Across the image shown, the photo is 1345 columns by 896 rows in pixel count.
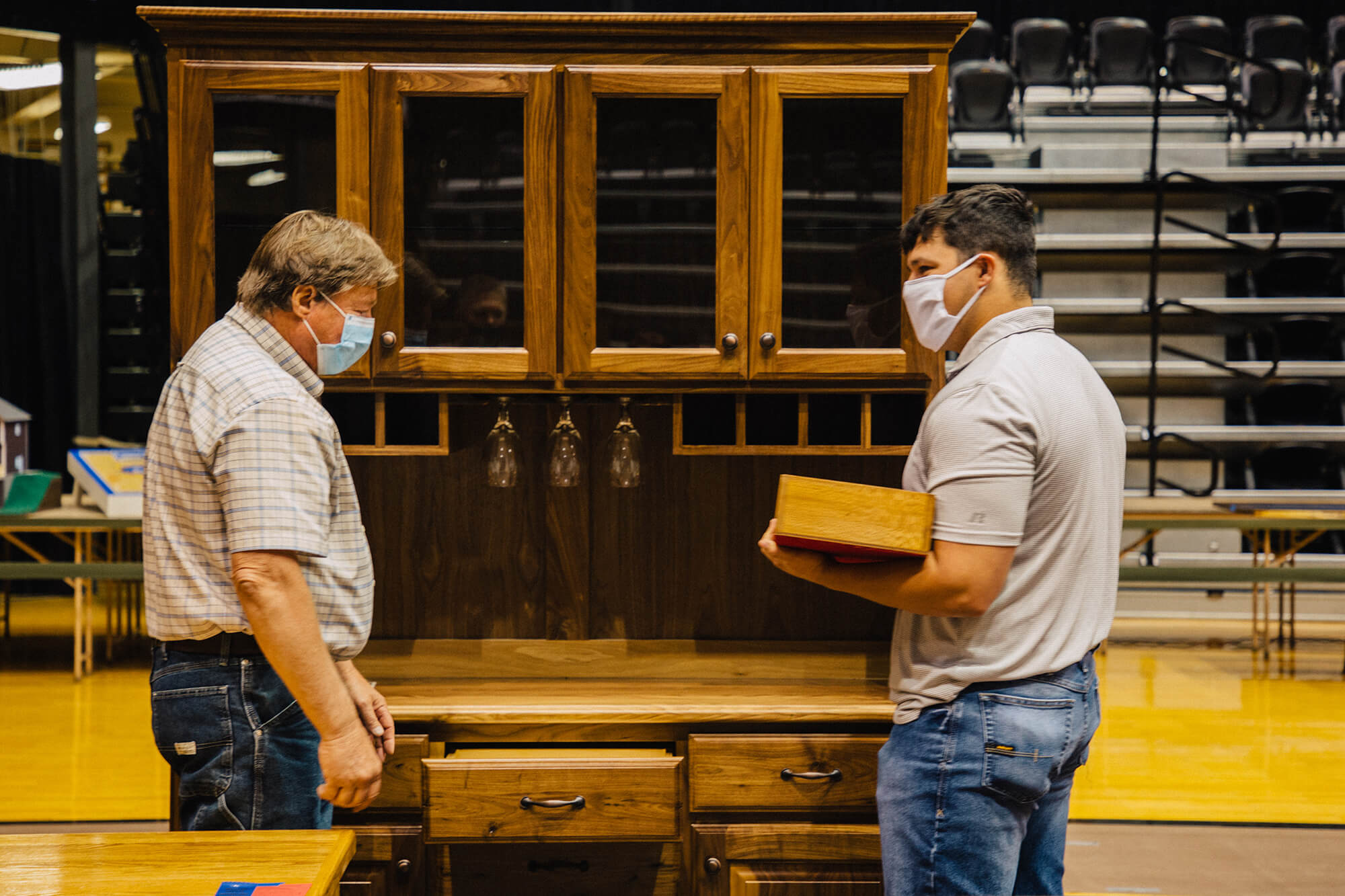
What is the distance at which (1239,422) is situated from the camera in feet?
23.4

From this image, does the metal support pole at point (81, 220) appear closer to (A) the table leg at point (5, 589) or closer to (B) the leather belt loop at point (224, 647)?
(A) the table leg at point (5, 589)

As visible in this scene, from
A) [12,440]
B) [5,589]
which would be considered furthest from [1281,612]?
[5,589]

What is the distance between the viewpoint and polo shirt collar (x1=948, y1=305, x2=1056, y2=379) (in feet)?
5.54

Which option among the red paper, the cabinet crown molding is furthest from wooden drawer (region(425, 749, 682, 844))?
the cabinet crown molding

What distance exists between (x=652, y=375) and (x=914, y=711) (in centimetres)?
96

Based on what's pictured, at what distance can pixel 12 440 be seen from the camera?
5.68 metres

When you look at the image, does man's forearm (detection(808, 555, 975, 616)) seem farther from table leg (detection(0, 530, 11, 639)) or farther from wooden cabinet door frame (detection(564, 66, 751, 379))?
table leg (detection(0, 530, 11, 639))

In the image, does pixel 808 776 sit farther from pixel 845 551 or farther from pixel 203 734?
pixel 203 734

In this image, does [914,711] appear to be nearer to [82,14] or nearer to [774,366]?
[774,366]

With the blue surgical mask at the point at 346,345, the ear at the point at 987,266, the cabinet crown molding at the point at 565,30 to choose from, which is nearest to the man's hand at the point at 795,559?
the ear at the point at 987,266

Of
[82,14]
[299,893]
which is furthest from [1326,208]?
[82,14]

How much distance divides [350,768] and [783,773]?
0.91 meters

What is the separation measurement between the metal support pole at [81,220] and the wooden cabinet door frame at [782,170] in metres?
6.50

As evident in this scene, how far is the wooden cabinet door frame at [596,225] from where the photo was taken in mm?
2314
